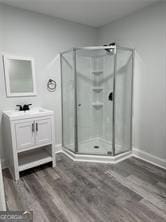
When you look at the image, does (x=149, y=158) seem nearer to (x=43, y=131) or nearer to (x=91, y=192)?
(x=91, y=192)

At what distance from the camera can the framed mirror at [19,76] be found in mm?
2340

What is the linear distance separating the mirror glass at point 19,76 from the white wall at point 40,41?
3.5 inches

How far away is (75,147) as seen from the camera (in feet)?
9.00

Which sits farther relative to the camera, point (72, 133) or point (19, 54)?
point (72, 133)

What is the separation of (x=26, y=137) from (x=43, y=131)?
265 millimetres

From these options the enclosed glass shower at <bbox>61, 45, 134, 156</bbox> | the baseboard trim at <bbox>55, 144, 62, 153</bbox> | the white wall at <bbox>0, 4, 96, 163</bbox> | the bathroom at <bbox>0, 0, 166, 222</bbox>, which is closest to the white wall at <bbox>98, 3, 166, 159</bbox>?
the bathroom at <bbox>0, 0, 166, 222</bbox>

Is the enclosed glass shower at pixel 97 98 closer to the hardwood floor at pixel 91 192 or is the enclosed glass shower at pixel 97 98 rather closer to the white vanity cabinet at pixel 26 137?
the hardwood floor at pixel 91 192

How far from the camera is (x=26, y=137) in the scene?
2.17 metres

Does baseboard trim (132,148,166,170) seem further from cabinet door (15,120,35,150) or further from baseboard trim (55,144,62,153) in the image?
cabinet door (15,120,35,150)

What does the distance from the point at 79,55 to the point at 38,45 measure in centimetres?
73

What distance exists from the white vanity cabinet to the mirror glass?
0.41 metres

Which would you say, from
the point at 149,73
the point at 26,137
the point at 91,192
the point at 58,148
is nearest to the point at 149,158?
the point at 91,192

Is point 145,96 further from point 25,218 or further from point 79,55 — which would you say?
point 25,218

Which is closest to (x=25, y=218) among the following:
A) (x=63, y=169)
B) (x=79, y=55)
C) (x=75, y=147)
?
(x=63, y=169)
